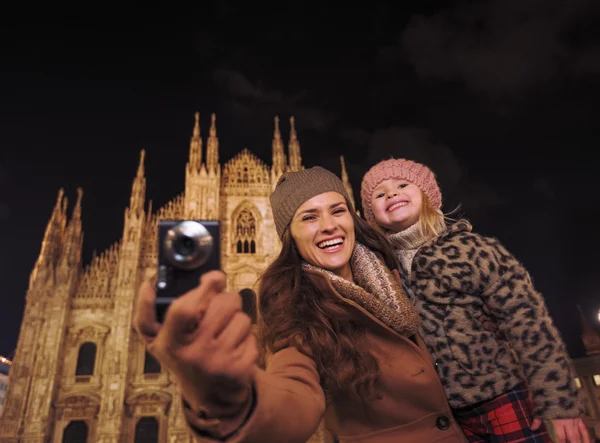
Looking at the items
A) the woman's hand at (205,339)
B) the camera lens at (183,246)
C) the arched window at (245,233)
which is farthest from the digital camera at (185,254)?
the arched window at (245,233)

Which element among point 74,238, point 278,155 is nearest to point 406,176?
point 278,155

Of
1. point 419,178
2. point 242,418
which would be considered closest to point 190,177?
point 419,178

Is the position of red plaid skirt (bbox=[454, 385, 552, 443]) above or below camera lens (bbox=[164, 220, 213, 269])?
below

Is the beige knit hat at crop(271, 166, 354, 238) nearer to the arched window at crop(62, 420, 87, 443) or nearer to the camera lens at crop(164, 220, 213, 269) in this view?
the camera lens at crop(164, 220, 213, 269)

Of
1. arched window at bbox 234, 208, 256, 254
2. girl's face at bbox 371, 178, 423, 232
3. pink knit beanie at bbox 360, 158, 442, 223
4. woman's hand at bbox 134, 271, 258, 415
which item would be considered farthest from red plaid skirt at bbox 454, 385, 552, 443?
arched window at bbox 234, 208, 256, 254

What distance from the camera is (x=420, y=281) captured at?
2215 millimetres

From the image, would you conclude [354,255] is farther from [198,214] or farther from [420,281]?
[198,214]

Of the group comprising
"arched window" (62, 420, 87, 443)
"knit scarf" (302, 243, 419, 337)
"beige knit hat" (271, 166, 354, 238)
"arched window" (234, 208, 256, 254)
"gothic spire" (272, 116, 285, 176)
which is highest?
"gothic spire" (272, 116, 285, 176)

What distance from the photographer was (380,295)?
1.94 metres

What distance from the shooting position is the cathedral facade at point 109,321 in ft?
53.4

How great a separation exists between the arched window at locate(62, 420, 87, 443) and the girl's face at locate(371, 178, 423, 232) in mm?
19106

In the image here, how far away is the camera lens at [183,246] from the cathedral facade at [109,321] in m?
15.9

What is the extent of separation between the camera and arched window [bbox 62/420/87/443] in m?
16.6

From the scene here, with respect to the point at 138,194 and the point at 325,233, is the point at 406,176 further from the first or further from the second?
the point at 138,194
